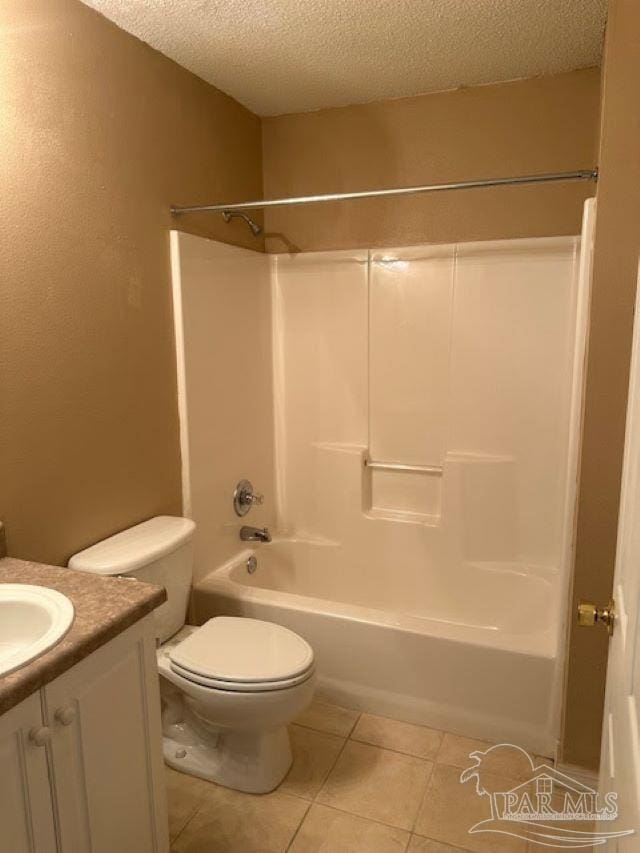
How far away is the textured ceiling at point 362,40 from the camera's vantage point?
177cm

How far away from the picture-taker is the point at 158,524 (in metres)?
2.02

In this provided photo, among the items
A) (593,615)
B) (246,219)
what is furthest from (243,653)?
(246,219)

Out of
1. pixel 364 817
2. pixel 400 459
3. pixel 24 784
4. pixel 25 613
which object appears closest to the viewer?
pixel 24 784

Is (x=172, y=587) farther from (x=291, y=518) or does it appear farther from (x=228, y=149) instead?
(x=228, y=149)

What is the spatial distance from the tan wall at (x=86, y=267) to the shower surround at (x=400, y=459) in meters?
0.20

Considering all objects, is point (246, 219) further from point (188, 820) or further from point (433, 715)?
point (188, 820)

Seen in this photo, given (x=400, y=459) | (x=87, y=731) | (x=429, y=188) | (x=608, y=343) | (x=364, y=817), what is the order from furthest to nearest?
(x=400, y=459), (x=429, y=188), (x=364, y=817), (x=608, y=343), (x=87, y=731)

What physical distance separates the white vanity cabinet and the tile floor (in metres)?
0.36

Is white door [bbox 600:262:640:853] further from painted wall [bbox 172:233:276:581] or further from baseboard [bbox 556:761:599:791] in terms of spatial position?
painted wall [bbox 172:233:276:581]

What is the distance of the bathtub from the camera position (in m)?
1.91

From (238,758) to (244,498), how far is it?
105cm

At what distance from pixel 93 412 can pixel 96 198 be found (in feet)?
2.14

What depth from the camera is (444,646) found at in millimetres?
1957

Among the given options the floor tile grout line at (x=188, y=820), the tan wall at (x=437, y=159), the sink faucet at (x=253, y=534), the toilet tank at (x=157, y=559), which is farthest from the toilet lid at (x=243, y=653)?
the tan wall at (x=437, y=159)
